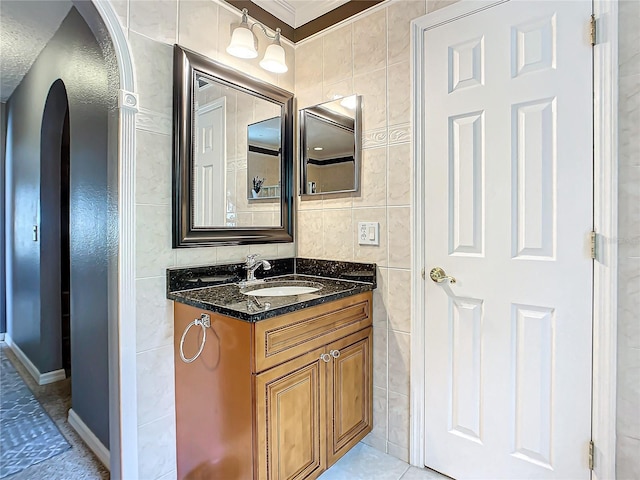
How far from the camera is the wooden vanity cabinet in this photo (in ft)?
3.91

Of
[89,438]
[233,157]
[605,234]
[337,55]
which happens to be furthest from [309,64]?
[89,438]

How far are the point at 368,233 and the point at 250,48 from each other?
3.57 feet

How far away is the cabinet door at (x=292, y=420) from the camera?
1.20 metres

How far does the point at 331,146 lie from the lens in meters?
1.90

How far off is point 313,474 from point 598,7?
2.08 meters

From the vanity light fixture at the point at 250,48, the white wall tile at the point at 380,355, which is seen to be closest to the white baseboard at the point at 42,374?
the white wall tile at the point at 380,355

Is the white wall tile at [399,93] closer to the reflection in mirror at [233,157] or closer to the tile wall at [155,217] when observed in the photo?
the reflection in mirror at [233,157]

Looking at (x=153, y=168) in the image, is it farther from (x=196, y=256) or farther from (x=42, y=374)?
(x=42, y=374)

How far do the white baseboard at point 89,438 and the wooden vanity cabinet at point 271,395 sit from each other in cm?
47

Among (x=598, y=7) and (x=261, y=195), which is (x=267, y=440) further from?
(x=598, y=7)

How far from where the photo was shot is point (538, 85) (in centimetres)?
131

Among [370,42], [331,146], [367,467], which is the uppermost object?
[370,42]

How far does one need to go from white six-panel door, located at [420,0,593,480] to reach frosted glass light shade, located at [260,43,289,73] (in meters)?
0.74

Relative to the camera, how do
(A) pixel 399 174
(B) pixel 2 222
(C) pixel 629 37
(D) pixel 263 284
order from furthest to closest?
(B) pixel 2 222 → (D) pixel 263 284 → (A) pixel 399 174 → (C) pixel 629 37
